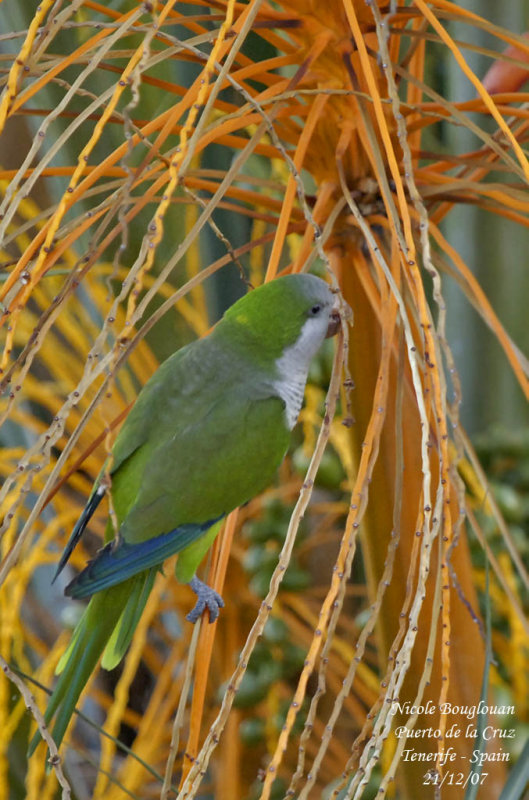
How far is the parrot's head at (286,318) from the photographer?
0.62 meters

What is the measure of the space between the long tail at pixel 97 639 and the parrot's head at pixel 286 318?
0.20m

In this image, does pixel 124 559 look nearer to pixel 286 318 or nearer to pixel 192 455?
pixel 192 455

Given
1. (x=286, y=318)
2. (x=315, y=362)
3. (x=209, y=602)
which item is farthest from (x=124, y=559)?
(x=315, y=362)

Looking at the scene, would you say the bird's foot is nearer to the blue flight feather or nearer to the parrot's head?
the blue flight feather

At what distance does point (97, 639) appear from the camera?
24.0 inches

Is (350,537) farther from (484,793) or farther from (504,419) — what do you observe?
(504,419)

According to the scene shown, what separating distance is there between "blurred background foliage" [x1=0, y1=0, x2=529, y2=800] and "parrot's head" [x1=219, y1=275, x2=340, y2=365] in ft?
0.09

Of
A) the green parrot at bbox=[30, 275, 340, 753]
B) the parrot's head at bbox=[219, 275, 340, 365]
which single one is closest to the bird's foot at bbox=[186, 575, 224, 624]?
the green parrot at bbox=[30, 275, 340, 753]

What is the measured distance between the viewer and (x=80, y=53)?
1.64 ft

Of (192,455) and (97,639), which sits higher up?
(192,455)

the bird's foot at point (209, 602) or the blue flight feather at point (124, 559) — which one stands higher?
the blue flight feather at point (124, 559)

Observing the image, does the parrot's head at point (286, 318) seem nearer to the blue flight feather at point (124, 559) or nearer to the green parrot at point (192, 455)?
the green parrot at point (192, 455)

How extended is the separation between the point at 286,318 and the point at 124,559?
0.21m

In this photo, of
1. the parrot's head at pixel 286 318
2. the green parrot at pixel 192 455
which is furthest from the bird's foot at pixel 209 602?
the parrot's head at pixel 286 318
